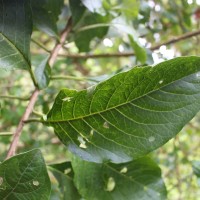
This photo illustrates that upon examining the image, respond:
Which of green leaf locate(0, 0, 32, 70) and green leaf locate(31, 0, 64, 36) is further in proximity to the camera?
green leaf locate(31, 0, 64, 36)

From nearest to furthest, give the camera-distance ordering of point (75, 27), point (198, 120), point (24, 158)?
1. point (24, 158)
2. point (75, 27)
3. point (198, 120)

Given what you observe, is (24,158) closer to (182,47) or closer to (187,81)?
(187,81)

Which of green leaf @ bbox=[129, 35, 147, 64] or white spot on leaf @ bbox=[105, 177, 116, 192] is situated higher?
green leaf @ bbox=[129, 35, 147, 64]

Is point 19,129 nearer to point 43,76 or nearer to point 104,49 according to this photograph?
point 43,76

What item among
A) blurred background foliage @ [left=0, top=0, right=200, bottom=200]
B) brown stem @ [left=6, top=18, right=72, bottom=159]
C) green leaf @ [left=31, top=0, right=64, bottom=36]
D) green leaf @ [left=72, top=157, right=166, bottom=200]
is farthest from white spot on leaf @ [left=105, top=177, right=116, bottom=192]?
green leaf @ [left=31, top=0, right=64, bottom=36]

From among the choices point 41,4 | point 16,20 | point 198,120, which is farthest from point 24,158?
point 198,120

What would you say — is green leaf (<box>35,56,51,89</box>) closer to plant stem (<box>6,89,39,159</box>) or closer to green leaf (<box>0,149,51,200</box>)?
plant stem (<box>6,89,39,159</box>)

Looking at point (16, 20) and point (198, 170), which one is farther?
point (198, 170)

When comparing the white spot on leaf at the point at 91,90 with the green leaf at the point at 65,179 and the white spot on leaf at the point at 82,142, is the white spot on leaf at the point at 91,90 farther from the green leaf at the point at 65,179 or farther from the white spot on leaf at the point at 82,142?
the green leaf at the point at 65,179
